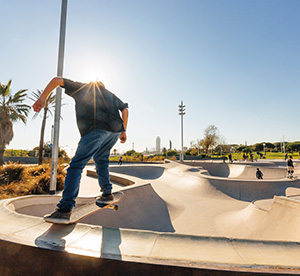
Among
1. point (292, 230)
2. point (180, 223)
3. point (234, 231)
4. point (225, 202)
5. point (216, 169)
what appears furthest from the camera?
point (216, 169)

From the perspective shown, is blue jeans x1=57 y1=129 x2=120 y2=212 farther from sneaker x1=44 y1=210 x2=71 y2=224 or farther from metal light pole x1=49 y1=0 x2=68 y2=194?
metal light pole x1=49 y1=0 x2=68 y2=194

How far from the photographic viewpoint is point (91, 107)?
238 centimetres

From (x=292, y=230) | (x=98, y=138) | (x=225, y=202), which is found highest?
(x=98, y=138)

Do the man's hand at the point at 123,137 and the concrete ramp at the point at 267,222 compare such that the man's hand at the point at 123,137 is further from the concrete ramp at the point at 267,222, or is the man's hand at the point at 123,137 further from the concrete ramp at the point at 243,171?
the concrete ramp at the point at 243,171

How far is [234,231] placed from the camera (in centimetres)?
576

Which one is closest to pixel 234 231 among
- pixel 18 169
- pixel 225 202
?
pixel 225 202

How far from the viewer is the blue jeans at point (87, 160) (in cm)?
206

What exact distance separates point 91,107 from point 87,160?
0.74 m

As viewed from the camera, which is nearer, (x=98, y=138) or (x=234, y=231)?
(x=98, y=138)

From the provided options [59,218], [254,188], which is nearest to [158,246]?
A: [59,218]

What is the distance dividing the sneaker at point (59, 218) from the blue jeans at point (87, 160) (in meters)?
0.05

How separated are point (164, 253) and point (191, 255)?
0.21 meters

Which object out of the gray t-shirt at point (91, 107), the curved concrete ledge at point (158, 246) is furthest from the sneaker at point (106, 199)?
the gray t-shirt at point (91, 107)

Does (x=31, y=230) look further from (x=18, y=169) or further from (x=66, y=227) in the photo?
(x=18, y=169)
